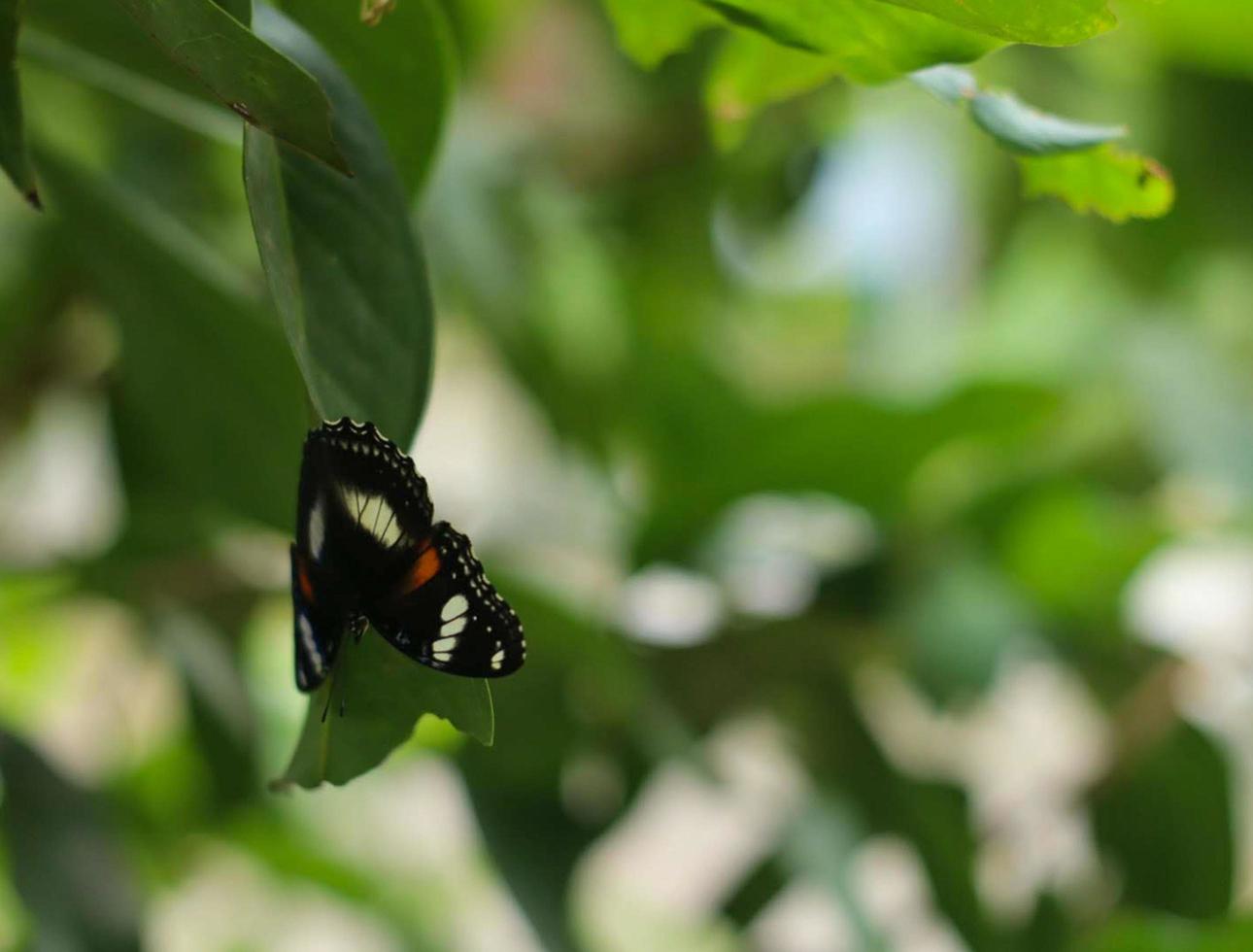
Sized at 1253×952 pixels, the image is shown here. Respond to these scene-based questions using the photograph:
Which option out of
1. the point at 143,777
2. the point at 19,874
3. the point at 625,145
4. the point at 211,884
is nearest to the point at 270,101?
the point at 19,874

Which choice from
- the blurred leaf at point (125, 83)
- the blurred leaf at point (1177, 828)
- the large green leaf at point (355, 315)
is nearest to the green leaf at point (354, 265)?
the large green leaf at point (355, 315)

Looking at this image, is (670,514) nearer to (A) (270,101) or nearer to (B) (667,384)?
(B) (667,384)

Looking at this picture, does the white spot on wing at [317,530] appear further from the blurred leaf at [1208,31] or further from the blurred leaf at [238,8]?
the blurred leaf at [1208,31]

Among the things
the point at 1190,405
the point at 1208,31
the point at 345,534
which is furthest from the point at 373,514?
the point at 1190,405

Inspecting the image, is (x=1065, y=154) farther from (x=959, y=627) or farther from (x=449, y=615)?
(x=959, y=627)

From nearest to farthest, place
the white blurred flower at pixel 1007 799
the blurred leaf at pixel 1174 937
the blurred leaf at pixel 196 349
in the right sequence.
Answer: the blurred leaf at pixel 196 349 → the blurred leaf at pixel 1174 937 → the white blurred flower at pixel 1007 799
